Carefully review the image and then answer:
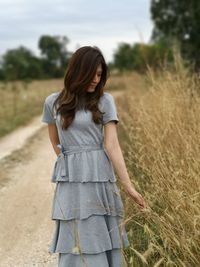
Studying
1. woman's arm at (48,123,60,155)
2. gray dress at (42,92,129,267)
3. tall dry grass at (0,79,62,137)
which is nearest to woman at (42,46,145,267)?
gray dress at (42,92,129,267)

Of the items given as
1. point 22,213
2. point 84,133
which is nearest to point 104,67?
point 84,133

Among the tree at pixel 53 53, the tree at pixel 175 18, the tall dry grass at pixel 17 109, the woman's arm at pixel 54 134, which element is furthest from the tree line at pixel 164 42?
the tree at pixel 53 53

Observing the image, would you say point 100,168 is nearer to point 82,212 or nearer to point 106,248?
point 82,212

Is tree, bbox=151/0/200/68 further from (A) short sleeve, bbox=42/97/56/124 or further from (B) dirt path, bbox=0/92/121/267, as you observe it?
(A) short sleeve, bbox=42/97/56/124

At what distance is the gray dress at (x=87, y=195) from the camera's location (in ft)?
10.5

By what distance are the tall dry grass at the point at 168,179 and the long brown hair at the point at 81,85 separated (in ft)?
2.27

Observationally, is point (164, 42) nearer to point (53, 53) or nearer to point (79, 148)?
point (79, 148)

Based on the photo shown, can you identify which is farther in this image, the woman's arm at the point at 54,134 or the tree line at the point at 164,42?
the tree line at the point at 164,42

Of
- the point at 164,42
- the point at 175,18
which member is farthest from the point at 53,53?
the point at 164,42

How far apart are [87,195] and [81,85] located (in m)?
0.65

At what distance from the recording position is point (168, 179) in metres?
Result: 3.50

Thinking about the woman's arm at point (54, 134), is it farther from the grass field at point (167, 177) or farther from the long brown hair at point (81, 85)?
the grass field at point (167, 177)

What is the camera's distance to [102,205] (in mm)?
3195

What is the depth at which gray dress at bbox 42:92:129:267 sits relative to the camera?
126 inches
